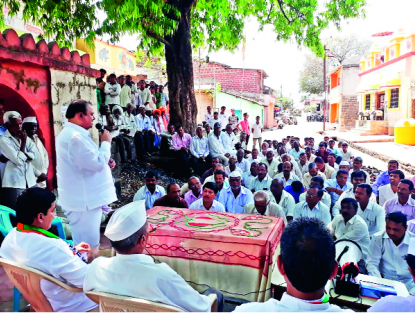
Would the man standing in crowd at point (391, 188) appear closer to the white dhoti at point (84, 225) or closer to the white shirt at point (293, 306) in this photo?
the white dhoti at point (84, 225)

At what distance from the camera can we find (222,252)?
11.0 feet

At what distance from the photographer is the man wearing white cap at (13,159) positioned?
171 inches

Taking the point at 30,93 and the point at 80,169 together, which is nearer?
the point at 80,169

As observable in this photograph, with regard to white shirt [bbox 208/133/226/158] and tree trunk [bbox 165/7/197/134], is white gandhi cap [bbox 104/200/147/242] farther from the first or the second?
tree trunk [bbox 165/7/197/134]

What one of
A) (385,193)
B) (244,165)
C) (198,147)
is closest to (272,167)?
(244,165)

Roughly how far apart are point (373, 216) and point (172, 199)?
100 inches

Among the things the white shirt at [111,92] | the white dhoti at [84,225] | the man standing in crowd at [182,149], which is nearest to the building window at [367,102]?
the man standing in crowd at [182,149]

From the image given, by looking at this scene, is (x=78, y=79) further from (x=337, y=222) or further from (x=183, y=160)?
(x=337, y=222)

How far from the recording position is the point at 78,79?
6539mm

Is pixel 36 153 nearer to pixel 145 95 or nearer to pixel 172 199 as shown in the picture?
pixel 172 199

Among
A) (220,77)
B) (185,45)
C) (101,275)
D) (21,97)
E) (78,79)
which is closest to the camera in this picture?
(101,275)

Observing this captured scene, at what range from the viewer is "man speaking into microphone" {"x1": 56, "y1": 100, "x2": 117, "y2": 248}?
3354mm

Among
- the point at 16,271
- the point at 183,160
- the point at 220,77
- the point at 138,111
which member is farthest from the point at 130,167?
the point at 220,77

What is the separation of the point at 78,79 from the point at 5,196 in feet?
9.16
